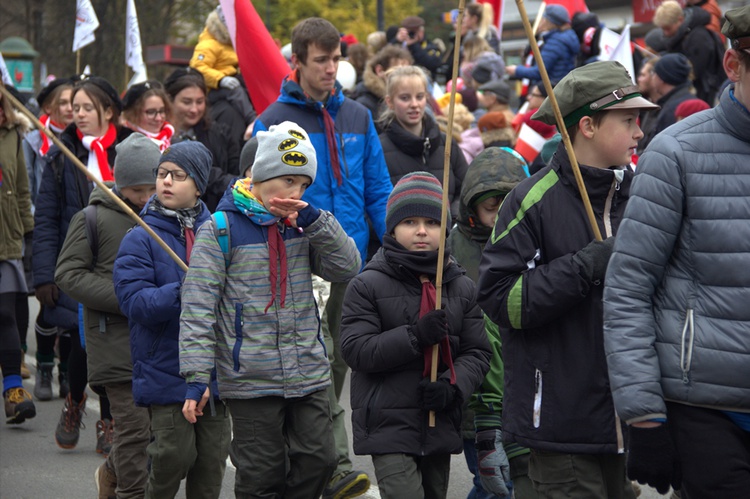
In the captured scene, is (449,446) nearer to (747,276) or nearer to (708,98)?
(747,276)

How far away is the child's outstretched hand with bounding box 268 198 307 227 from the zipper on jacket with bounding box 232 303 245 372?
1.39ft

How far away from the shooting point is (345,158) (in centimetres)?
682

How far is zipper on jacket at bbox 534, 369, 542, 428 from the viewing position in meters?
4.04

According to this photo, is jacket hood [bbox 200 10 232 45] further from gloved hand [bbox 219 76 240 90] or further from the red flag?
the red flag

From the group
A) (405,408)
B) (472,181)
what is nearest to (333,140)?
(472,181)

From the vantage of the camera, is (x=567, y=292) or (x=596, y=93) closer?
(x=567, y=292)

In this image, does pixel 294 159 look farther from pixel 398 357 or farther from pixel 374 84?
pixel 374 84

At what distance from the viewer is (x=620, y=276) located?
3.56 meters

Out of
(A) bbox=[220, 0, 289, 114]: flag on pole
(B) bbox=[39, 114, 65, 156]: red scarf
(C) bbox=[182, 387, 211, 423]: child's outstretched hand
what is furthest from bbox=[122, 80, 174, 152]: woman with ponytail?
(C) bbox=[182, 387, 211, 423]: child's outstretched hand

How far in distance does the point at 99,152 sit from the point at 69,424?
1.74 meters

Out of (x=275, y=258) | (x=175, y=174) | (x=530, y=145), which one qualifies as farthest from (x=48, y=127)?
(x=275, y=258)

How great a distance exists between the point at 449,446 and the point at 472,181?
1369 millimetres

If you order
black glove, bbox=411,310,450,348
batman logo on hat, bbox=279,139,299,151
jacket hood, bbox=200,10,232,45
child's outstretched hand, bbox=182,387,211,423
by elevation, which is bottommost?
child's outstretched hand, bbox=182,387,211,423

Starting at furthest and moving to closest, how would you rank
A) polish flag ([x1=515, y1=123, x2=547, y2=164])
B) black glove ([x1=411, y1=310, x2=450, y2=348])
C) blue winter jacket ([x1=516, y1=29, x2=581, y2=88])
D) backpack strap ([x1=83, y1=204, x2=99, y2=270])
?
blue winter jacket ([x1=516, y1=29, x2=581, y2=88])
polish flag ([x1=515, y1=123, x2=547, y2=164])
backpack strap ([x1=83, y1=204, x2=99, y2=270])
black glove ([x1=411, y1=310, x2=450, y2=348])
